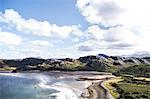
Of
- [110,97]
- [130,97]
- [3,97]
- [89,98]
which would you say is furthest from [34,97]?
[130,97]

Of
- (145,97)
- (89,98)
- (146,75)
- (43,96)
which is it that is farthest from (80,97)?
(146,75)

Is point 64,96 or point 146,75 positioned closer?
point 64,96

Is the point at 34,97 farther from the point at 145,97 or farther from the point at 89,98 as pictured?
the point at 145,97

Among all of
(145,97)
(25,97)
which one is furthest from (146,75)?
(25,97)

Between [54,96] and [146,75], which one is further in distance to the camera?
[146,75]

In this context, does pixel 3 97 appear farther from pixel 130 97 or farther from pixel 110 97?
pixel 130 97

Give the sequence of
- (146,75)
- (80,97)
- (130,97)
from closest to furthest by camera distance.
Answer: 1. (130,97)
2. (80,97)
3. (146,75)

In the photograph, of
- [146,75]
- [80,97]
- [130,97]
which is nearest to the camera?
[130,97]
